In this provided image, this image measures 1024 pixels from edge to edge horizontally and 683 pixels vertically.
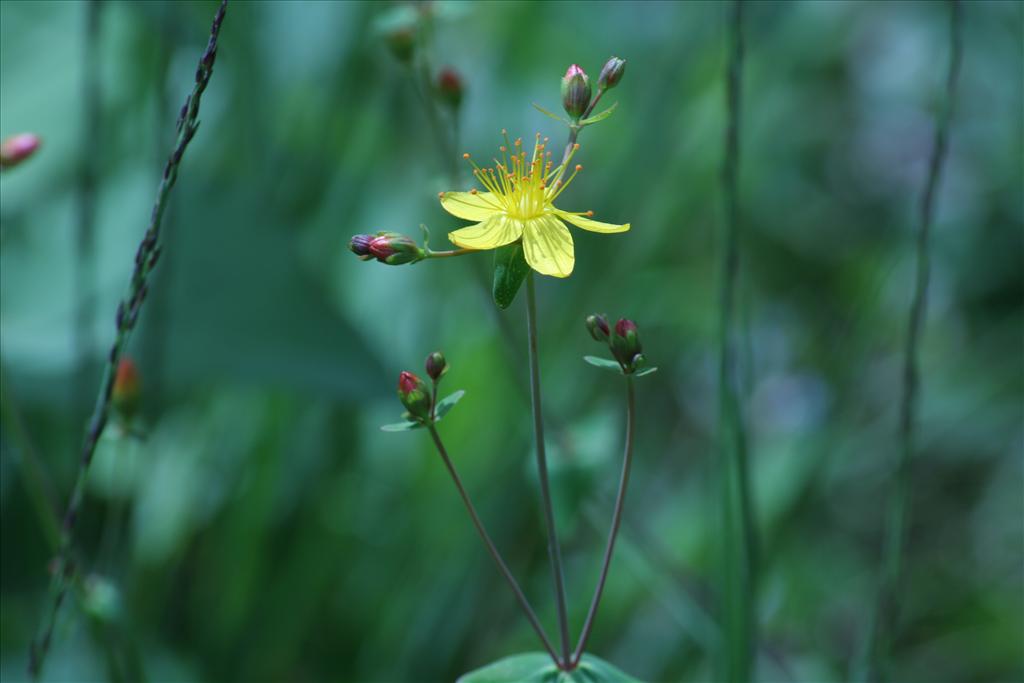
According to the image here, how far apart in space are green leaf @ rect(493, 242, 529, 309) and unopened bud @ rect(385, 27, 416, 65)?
349mm

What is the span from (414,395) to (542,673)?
0.17 meters

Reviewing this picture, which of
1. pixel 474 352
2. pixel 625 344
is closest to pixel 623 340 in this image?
pixel 625 344

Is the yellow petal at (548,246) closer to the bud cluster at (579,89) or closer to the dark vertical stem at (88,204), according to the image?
the bud cluster at (579,89)

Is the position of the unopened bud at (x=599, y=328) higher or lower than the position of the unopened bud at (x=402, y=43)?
lower

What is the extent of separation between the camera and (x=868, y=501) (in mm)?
1432

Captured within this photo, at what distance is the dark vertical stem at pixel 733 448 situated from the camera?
0.60 metres

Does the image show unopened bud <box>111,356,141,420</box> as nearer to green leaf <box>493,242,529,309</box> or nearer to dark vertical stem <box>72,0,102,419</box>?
dark vertical stem <box>72,0,102,419</box>

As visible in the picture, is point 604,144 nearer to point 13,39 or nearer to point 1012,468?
point 1012,468

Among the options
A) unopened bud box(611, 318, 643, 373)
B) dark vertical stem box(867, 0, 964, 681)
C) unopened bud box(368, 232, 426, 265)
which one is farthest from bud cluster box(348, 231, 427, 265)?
dark vertical stem box(867, 0, 964, 681)

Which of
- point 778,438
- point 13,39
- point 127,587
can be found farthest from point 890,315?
point 13,39

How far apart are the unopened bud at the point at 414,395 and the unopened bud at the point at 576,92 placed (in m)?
0.16

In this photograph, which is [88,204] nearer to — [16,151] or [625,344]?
[16,151]

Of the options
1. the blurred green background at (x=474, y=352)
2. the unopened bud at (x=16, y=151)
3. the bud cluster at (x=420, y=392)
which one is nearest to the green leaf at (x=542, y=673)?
the bud cluster at (x=420, y=392)

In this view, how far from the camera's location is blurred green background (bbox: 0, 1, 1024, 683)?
1.05 meters
